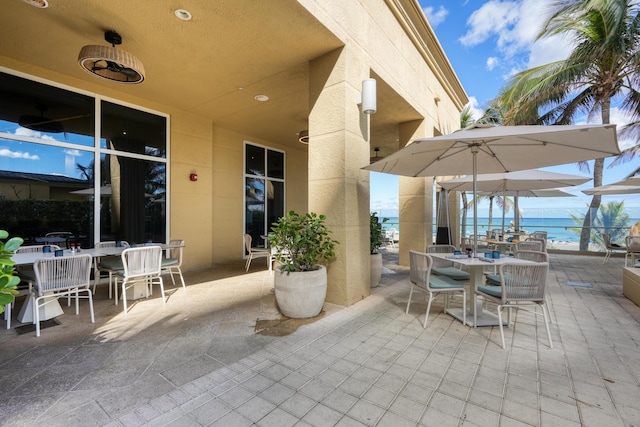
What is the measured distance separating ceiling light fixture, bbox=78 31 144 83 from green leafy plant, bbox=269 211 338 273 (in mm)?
2346

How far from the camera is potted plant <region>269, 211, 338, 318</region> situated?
10.1 ft

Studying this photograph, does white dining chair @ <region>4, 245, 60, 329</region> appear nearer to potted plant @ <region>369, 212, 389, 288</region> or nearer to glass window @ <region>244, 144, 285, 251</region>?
potted plant @ <region>369, 212, 389, 288</region>

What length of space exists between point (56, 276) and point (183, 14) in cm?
308

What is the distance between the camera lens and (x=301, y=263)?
3277 millimetres

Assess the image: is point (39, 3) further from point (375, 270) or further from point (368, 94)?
point (375, 270)

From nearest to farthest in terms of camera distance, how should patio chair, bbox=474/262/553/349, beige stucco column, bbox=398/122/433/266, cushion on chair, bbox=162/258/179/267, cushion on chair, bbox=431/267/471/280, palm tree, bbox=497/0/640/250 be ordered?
patio chair, bbox=474/262/553/349
cushion on chair, bbox=431/267/471/280
cushion on chair, bbox=162/258/179/267
beige stucco column, bbox=398/122/433/266
palm tree, bbox=497/0/640/250

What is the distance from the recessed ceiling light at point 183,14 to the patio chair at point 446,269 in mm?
4023

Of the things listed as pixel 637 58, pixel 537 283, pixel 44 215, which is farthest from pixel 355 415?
pixel 637 58

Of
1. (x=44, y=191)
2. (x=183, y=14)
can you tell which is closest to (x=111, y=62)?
(x=183, y=14)

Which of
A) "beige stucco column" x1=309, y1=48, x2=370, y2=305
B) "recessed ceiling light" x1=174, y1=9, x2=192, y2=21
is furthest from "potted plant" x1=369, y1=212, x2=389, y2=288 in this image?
"recessed ceiling light" x1=174, y1=9, x2=192, y2=21

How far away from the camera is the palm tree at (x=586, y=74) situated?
24.1ft

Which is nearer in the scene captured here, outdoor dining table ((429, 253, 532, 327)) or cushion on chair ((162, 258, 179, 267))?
outdoor dining table ((429, 253, 532, 327))

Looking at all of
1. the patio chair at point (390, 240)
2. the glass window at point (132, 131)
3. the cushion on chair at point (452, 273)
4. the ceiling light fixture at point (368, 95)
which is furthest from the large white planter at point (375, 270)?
the patio chair at point (390, 240)

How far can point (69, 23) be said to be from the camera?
3.15 m
